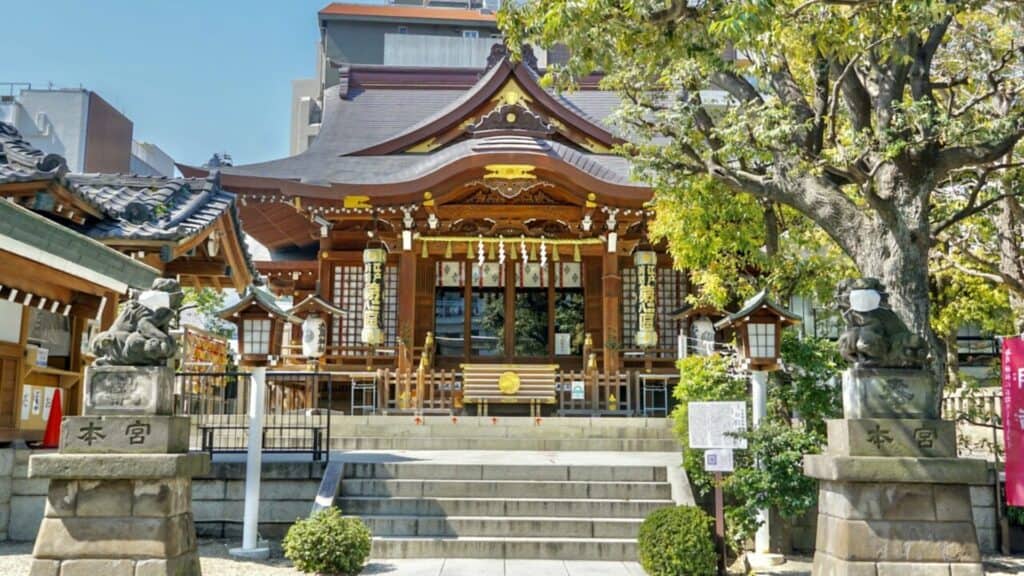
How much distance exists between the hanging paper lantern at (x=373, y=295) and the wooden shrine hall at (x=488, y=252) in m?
0.03

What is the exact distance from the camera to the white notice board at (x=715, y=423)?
339 inches

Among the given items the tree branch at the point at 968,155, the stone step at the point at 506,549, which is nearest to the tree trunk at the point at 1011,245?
the tree branch at the point at 968,155

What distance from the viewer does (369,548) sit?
8.23 metres

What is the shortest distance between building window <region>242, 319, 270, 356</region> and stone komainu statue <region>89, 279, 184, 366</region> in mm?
2454

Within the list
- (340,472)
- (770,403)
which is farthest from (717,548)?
(340,472)

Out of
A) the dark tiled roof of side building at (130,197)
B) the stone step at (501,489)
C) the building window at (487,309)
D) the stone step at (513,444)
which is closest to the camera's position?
the dark tiled roof of side building at (130,197)

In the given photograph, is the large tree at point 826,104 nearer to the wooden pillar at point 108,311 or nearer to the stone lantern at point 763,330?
the stone lantern at point 763,330

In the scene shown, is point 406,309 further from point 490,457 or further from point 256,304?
point 256,304

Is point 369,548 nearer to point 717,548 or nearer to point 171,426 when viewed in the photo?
point 171,426

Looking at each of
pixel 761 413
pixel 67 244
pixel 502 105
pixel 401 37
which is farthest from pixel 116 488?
pixel 401 37

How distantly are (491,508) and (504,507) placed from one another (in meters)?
0.15

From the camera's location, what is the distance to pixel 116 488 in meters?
6.61

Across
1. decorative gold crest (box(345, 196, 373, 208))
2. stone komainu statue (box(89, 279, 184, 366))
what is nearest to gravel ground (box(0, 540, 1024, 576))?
stone komainu statue (box(89, 279, 184, 366))

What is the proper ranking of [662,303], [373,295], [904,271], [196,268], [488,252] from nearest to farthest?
1. [904,271]
2. [196,268]
3. [373,295]
4. [488,252]
5. [662,303]
